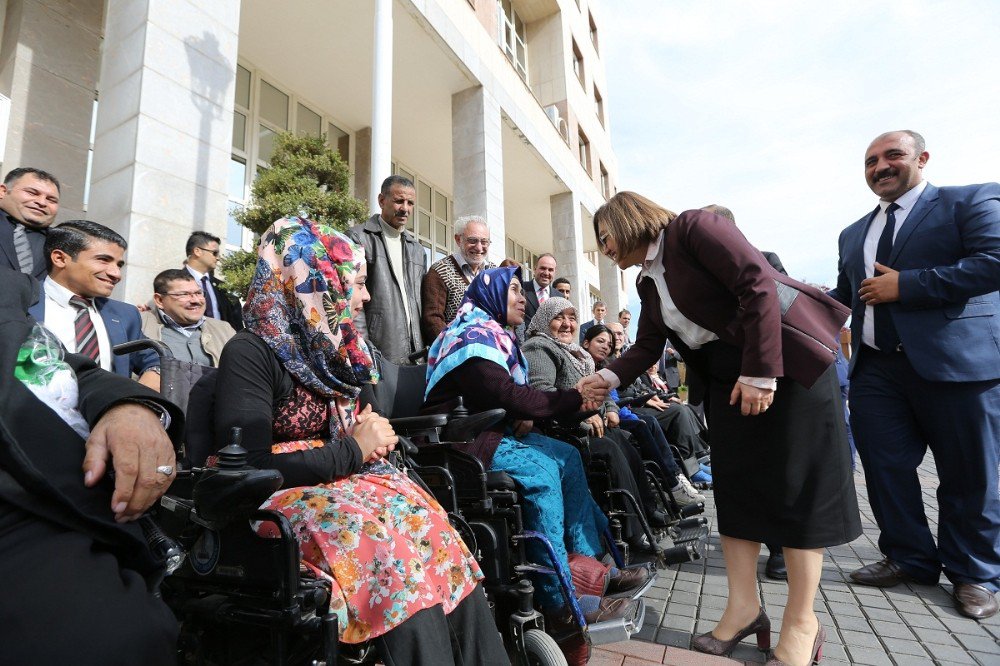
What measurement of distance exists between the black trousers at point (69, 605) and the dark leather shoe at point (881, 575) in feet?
11.3

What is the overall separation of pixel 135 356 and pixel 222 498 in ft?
7.83

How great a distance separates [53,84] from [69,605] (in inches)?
294

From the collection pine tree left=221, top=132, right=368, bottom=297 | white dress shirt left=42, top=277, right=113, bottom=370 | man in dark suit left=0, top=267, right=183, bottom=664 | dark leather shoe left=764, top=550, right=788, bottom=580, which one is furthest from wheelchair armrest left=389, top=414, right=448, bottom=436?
pine tree left=221, top=132, right=368, bottom=297

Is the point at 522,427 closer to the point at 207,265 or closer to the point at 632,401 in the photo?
the point at 632,401

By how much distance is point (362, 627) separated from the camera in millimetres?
1312

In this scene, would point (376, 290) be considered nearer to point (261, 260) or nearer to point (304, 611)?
point (261, 260)

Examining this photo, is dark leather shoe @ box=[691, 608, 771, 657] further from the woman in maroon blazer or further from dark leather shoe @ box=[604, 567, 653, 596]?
dark leather shoe @ box=[604, 567, 653, 596]

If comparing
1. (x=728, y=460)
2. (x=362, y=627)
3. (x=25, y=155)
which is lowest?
(x=362, y=627)

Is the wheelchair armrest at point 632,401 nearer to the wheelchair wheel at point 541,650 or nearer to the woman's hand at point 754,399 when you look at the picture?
the woman's hand at point 754,399

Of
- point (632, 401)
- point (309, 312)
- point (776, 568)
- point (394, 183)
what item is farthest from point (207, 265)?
point (776, 568)

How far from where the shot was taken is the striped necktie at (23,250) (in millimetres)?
3039

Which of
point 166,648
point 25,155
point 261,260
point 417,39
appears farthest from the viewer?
point 417,39

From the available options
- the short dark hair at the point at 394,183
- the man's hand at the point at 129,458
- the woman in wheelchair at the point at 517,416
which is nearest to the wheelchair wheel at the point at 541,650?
the woman in wheelchair at the point at 517,416

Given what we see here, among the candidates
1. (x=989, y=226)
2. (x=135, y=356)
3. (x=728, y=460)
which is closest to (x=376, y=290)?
(x=135, y=356)
